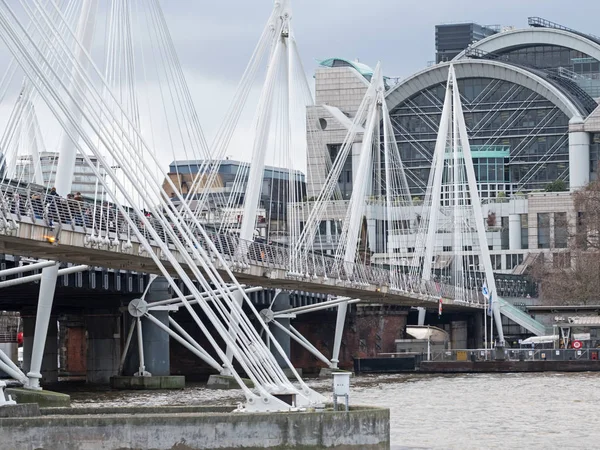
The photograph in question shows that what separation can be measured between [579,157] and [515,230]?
8730 millimetres

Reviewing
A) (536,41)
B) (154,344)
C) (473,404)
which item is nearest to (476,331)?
(154,344)

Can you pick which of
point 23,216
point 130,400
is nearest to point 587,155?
point 130,400

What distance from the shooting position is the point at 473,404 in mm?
57656

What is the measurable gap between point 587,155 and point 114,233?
328 ft

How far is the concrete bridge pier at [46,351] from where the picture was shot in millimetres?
82438

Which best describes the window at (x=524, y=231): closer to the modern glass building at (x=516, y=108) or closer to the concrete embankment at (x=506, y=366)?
the modern glass building at (x=516, y=108)

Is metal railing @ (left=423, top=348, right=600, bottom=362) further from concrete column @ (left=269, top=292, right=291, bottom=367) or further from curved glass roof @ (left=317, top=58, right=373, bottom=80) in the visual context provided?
curved glass roof @ (left=317, top=58, right=373, bottom=80)

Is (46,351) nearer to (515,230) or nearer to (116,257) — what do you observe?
(116,257)

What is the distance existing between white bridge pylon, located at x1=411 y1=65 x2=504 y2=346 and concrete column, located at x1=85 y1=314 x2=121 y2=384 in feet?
93.2

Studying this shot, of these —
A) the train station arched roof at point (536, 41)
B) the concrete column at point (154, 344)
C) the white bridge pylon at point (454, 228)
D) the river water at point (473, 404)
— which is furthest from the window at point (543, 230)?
the concrete column at point (154, 344)

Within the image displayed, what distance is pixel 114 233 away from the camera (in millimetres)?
54125

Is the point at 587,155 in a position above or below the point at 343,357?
above

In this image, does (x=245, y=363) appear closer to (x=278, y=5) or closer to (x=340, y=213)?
(x=278, y=5)

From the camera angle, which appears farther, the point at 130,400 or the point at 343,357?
the point at 343,357
